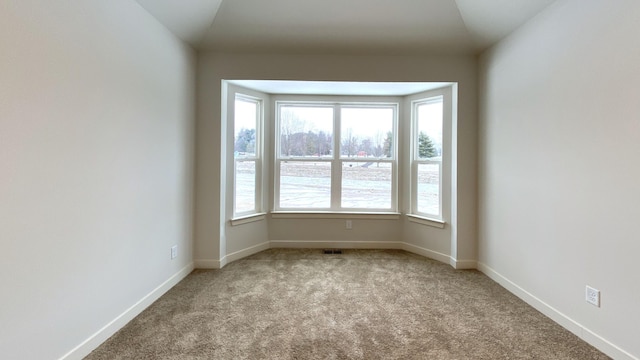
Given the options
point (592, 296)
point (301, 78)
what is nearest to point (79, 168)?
point (301, 78)

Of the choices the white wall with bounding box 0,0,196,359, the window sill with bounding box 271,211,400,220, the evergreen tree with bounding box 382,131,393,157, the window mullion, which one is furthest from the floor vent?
the white wall with bounding box 0,0,196,359

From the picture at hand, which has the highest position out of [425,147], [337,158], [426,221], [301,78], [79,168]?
[301,78]

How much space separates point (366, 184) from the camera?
13.0 feet

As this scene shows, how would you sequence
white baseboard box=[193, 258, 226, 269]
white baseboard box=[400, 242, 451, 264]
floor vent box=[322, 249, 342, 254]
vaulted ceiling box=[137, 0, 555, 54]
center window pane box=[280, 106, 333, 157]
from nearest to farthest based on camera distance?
1. vaulted ceiling box=[137, 0, 555, 54]
2. white baseboard box=[193, 258, 226, 269]
3. white baseboard box=[400, 242, 451, 264]
4. floor vent box=[322, 249, 342, 254]
5. center window pane box=[280, 106, 333, 157]

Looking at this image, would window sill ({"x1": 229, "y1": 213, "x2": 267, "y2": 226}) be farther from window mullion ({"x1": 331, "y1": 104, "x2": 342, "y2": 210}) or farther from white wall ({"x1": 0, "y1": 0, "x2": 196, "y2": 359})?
window mullion ({"x1": 331, "y1": 104, "x2": 342, "y2": 210})

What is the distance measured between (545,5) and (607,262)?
1961 millimetres

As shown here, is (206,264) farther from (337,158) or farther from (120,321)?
(337,158)

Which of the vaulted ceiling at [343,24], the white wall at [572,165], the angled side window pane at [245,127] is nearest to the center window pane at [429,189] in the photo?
the white wall at [572,165]

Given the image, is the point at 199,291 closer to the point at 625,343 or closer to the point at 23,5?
the point at 23,5

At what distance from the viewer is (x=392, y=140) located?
395 centimetres

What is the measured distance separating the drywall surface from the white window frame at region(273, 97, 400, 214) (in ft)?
2.46

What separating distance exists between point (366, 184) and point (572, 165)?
231 cm

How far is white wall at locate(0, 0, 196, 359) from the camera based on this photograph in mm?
1315

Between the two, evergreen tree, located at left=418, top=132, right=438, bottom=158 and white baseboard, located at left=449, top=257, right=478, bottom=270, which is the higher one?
evergreen tree, located at left=418, top=132, right=438, bottom=158
